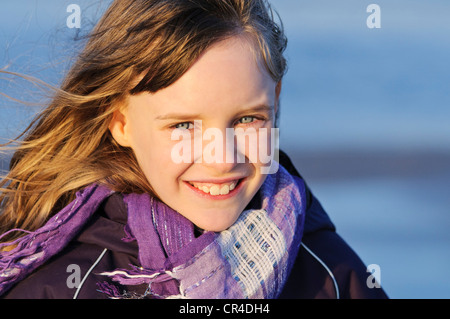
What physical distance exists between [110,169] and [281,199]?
0.50 meters

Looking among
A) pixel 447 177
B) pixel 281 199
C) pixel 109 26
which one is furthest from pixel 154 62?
pixel 447 177

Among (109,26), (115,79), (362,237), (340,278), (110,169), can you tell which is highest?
(109,26)

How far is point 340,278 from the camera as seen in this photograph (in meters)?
1.93

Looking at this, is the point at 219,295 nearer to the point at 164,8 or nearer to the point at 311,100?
the point at 164,8

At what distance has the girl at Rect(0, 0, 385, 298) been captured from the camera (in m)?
1.74

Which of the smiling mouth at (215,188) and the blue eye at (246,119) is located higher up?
the blue eye at (246,119)

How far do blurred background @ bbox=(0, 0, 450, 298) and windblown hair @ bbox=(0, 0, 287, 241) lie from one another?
0.12m

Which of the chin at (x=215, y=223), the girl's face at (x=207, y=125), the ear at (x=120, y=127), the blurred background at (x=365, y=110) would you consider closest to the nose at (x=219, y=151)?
the girl's face at (x=207, y=125)

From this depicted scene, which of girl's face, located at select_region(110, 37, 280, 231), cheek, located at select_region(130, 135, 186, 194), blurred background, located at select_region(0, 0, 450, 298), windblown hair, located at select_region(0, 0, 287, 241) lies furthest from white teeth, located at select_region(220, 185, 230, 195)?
blurred background, located at select_region(0, 0, 450, 298)

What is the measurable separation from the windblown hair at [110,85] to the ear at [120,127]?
0.06 ft

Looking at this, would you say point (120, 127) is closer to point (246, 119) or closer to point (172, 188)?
point (172, 188)

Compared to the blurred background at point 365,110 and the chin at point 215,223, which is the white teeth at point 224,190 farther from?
the blurred background at point 365,110

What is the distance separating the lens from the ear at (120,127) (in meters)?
1.96

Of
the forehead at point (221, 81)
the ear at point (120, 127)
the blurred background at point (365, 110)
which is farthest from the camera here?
the blurred background at point (365, 110)
